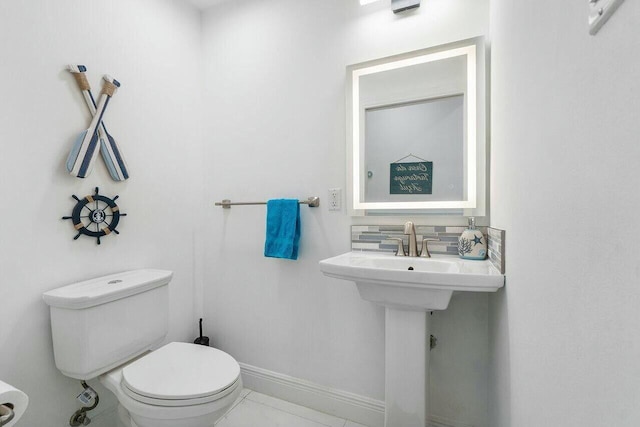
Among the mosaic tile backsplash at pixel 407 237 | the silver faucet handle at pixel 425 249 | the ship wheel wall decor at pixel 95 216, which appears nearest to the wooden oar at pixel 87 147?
the ship wheel wall decor at pixel 95 216

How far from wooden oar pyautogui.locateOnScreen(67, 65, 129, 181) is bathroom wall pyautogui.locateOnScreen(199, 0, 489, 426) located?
22.7 inches

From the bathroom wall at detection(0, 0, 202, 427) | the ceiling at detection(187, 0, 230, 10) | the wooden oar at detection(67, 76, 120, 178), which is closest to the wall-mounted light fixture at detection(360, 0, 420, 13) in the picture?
the ceiling at detection(187, 0, 230, 10)

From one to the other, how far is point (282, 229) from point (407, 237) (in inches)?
27.3

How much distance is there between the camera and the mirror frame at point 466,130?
4.42ft

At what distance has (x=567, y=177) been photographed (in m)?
0.52

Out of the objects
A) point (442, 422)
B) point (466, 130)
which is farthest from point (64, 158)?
point (442, 422)

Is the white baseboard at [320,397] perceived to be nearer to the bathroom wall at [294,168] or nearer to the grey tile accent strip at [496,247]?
the bathroom wall at [294,168]

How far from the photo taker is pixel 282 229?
172cm

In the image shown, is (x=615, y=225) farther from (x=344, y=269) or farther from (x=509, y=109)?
(x=344, y=269)

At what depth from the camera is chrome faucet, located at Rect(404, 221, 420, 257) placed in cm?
144

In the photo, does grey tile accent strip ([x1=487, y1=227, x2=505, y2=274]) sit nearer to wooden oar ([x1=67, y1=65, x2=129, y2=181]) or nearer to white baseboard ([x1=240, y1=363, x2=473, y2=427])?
white baseboard ([x1=240, y1=363, x2=473, y2=427])

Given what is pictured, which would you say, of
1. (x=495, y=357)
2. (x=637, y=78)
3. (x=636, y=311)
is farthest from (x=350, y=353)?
(x=637, y=78)

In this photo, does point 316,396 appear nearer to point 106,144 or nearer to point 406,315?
point 406,315

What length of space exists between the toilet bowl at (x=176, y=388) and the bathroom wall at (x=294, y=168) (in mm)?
580
